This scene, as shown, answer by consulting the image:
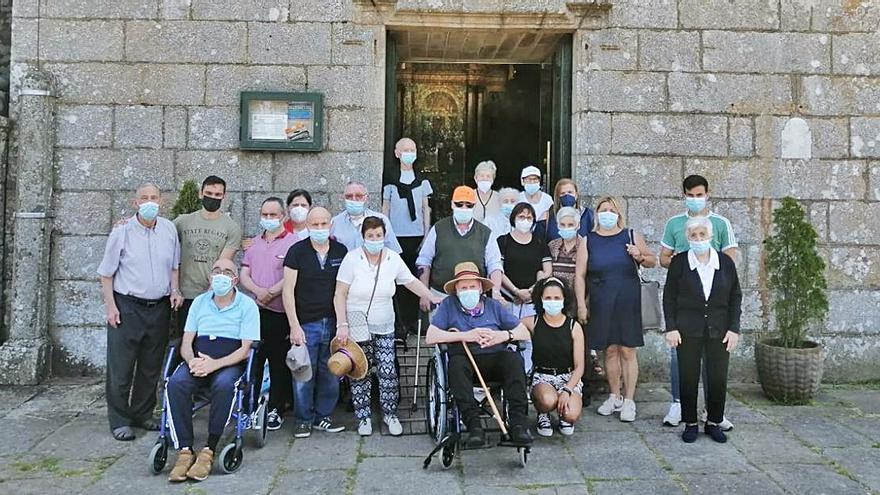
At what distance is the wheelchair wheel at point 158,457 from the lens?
12.9 feet

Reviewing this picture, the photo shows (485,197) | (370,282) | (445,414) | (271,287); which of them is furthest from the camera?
(485,197)

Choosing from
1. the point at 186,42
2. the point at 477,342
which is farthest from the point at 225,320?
the point at 186,42

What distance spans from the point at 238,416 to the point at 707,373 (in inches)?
118

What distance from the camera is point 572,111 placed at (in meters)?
6.41

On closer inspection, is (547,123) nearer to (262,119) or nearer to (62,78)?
(262,119)

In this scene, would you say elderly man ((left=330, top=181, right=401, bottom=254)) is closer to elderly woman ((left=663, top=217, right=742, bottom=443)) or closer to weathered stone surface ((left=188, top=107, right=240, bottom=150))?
weathered stone surface ((left=188, top=107, right=240, bottom=150))

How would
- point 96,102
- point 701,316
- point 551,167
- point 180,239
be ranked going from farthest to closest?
point 551,167, point 96,102, point 180,239, point 701,316

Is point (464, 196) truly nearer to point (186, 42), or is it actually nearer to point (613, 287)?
point (613, 287)

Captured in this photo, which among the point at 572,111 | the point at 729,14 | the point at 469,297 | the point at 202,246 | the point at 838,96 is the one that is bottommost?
the point at 469,297

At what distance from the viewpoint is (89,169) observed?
19.8 feet

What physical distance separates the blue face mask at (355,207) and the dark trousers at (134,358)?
1.40 m

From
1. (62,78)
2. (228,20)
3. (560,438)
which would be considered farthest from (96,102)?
(560,438)

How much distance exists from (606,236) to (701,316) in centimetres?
85

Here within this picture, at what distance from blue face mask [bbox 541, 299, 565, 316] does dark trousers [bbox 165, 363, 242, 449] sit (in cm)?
195
